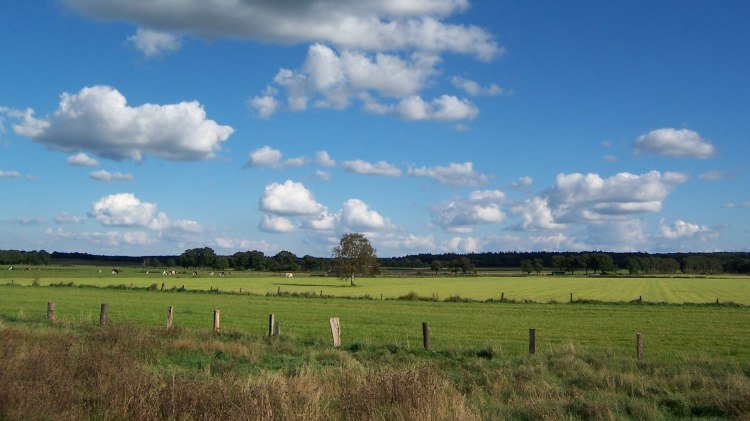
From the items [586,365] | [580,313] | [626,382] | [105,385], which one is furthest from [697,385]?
[580,313]

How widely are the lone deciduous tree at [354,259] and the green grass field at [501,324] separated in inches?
2042

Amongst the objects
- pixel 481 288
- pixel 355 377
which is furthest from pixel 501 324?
pixel 481 288

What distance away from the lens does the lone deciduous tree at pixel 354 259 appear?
108 m

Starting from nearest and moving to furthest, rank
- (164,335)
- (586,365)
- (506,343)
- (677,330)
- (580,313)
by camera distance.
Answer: (586,365), (164,335), (506,343), (677,330), (580,313)

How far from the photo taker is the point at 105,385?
970 centimetres

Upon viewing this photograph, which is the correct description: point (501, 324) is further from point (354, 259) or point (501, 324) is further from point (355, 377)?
point (354, 259)

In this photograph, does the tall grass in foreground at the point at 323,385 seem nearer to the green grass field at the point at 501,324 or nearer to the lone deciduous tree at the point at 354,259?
the green grass field at the point at 501,324

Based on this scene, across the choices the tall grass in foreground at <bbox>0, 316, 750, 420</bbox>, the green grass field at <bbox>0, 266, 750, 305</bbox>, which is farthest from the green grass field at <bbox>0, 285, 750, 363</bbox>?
the green grass field at <bbox>0, 266, 750, 305</bbox>

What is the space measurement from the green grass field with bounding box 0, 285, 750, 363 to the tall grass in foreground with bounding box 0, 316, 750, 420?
4.57 metres

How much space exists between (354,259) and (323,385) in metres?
97.1

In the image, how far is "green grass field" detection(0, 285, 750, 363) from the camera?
2706 centimetres

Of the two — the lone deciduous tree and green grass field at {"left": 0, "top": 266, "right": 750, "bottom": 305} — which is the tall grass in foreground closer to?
green grass field at {"left": 0, "top": 266, "right": 750, "bottom": 305}

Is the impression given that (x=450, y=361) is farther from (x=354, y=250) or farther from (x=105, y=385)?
(x=354, y=250)

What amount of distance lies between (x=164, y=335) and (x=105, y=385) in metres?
10.7
